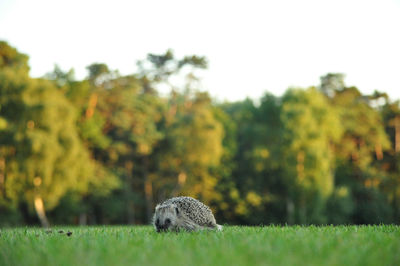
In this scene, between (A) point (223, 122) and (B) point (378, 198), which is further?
(A) point (223, 122)

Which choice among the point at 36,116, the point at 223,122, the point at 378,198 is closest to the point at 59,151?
the point at 36,116

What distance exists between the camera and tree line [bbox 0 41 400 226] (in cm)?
3409

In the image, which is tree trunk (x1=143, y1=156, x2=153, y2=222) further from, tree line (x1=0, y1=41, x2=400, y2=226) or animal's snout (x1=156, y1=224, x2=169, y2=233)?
animal's snout (x1=156, y1=224, x2=169, y2=233)

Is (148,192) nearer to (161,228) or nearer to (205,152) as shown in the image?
(205,152)

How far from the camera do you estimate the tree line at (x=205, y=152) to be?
34.1 meters

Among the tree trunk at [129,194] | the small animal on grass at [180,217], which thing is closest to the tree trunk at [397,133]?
the tree trunk at [129,194]

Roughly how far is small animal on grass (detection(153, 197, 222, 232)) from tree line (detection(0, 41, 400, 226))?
73.2ft

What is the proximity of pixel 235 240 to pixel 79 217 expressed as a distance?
113 ft

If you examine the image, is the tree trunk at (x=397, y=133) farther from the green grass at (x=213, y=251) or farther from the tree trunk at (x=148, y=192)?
the green grass at (x=213, y=251)

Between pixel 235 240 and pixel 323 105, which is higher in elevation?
pixel 323 105

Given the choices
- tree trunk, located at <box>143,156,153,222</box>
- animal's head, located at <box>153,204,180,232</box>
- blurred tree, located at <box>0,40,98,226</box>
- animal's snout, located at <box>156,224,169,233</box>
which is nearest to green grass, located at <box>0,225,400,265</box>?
animal's head, located at <box>153,204,180,232</box>

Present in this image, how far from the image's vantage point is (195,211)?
9.41 meters

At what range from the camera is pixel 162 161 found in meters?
42.2

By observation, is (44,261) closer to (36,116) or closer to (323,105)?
(36,116)
